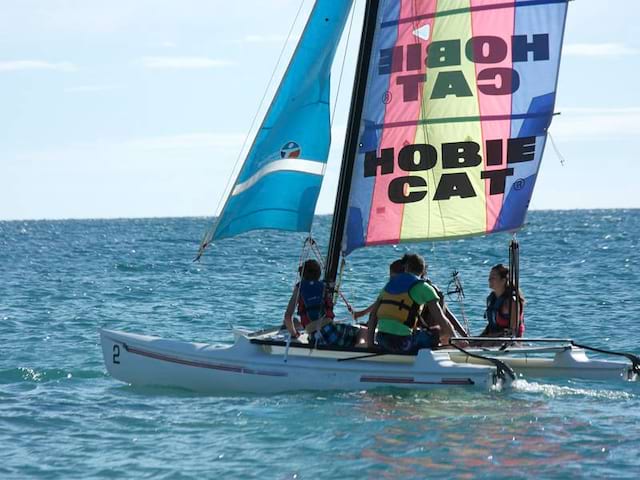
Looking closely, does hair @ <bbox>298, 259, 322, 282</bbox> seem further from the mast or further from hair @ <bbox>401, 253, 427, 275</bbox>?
hair @ <bbox>401, 253, 427, 275</bbox>

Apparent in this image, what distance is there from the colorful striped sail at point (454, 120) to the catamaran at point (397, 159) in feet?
0.05

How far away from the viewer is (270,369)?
14.3 metres

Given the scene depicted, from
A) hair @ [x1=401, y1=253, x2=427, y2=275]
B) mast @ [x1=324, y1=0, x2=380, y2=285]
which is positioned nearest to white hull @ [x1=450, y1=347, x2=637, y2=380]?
hair @ [x1=401, y1=253, x2=427, y2=275]

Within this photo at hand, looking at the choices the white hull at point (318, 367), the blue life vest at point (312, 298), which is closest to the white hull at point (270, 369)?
the white hull at point (318, 367)

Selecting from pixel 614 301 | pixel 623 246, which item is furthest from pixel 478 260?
pixel 614 301

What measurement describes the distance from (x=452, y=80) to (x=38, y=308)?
47.2ft

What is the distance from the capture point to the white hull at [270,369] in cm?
1383

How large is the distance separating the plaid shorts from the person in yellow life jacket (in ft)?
1.11

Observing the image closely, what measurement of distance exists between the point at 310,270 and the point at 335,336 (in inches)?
33.1

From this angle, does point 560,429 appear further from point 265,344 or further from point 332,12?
point 332,12

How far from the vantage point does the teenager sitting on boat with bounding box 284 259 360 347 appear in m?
14.5

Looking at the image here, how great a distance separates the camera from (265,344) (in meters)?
14.4

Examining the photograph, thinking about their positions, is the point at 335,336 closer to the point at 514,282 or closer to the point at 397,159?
the point at 514,282

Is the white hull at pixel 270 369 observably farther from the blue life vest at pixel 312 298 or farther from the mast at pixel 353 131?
the mast at pixel 353 131
